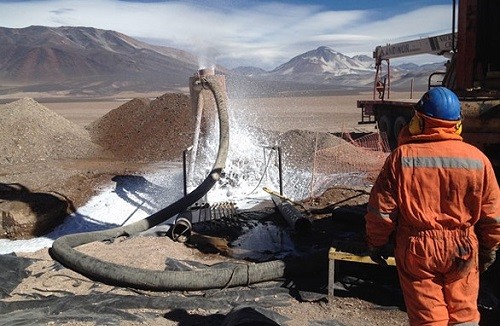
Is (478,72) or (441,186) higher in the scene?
(478,72)

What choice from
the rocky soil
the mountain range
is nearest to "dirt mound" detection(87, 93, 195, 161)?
the rocky soil

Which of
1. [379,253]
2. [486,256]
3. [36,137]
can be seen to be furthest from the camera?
[36,137]

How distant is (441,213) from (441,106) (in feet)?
→ 1.85

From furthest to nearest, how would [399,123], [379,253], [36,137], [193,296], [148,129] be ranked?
[148,129] < [36,137] < [399,123] < [193,296] < [379,253]

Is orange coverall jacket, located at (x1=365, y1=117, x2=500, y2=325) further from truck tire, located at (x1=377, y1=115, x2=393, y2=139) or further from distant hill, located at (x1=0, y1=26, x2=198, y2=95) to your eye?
distant hill, located at (x1=0, y1=26, x2=198, y2=95)

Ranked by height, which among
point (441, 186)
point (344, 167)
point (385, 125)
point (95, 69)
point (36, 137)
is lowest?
point (344, 167)

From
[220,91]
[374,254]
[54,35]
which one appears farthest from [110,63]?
[374,254]

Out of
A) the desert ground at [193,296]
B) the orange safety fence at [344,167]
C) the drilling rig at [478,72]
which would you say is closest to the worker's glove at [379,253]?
the desert ground at [193,296]

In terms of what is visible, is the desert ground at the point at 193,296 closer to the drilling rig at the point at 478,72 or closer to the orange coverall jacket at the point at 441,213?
the orange coverall jacket at the point at 441,213

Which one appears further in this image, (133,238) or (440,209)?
(133,238)

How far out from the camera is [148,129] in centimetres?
1481

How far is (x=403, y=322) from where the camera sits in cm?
403

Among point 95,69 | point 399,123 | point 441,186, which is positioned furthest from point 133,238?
point 95,69

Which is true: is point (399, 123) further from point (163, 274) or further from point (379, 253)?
point (379, 253)
